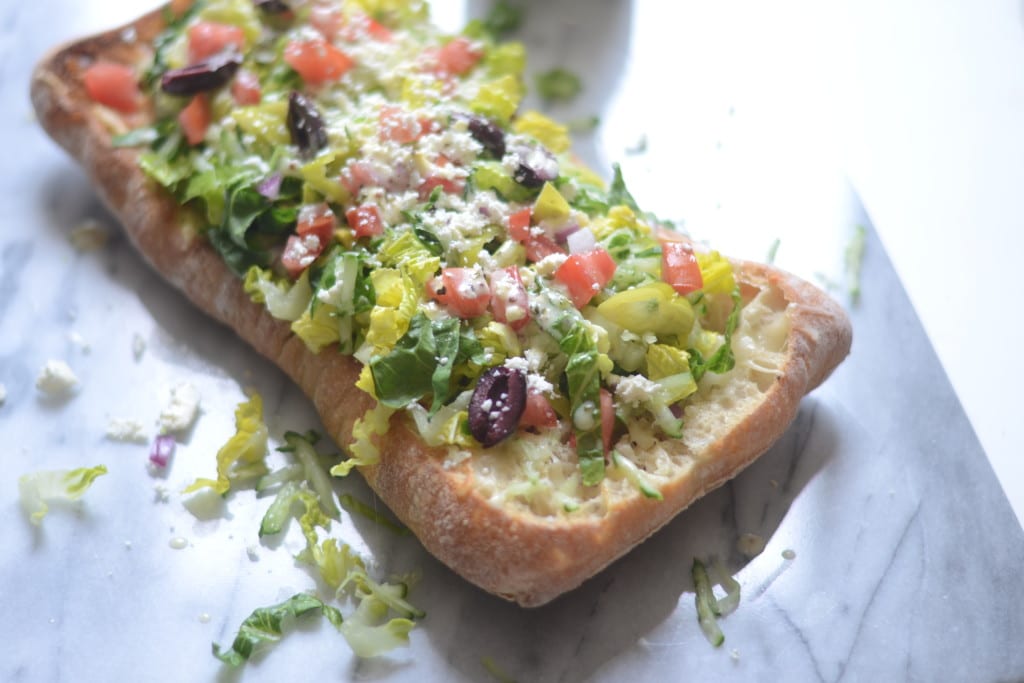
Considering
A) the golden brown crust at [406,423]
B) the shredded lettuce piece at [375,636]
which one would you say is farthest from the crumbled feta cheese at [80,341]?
the shredded lettuce piece at [375,636]

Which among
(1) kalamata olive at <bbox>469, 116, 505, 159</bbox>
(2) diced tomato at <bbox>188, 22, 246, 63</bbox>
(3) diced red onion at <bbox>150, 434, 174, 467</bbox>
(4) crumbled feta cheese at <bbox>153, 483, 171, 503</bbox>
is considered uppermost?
(1) kalamata olive at <bbox>469, 116, 505, 159</bbox>

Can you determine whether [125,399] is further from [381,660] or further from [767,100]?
[767,100]

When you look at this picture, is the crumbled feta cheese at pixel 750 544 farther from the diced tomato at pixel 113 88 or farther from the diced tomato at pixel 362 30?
the diced tomato at pixel 113 88

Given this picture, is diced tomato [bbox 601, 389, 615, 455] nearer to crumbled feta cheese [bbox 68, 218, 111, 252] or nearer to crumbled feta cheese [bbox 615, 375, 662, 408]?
crumbled feta cheese [bbox 615, 375, 662, 408]

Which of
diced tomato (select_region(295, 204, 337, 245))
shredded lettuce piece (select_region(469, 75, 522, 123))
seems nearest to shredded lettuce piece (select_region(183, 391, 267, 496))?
diced tomato (select_region(295, 204, 337, 245))

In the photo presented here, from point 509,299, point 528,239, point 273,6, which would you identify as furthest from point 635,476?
point 273,6

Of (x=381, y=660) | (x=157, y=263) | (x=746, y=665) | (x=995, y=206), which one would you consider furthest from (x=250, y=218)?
(x=995, y=206)
